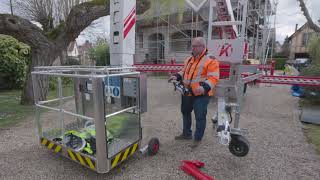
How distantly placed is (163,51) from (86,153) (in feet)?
49.1

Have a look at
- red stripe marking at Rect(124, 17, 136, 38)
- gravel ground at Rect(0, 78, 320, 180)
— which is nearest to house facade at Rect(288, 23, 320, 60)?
gravel ground at Rect(0, 78, 320, 180)

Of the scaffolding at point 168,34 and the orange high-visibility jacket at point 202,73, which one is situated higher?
the scaffolding at point 168,34

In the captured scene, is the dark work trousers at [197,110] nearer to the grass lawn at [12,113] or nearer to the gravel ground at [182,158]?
the gravel ground at [182,158]

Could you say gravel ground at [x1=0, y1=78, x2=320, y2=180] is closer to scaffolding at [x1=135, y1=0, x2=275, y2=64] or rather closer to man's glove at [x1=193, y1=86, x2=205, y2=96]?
man's glove at [x1=193, y1=86, x2=205, y2=96]

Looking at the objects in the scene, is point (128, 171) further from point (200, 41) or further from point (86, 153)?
point (200, 41)

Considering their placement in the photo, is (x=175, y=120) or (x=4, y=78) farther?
(x=4, y=78)

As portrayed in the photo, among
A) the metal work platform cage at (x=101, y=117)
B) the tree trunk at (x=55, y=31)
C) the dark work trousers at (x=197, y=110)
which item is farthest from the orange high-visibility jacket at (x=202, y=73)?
the tree trunk at (x=55, y=31)

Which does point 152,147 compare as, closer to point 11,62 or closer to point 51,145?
point 51,145

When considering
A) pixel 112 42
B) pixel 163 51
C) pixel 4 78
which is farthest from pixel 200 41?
pixel 163 51

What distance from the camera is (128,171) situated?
9.17 ft

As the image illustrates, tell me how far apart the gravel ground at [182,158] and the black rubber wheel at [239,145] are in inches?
9.1

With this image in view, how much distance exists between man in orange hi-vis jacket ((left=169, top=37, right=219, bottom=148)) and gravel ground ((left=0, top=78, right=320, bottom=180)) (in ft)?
1.67

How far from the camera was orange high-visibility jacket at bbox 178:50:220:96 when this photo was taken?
305 centimetres

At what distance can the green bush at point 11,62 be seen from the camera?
8.65 m
